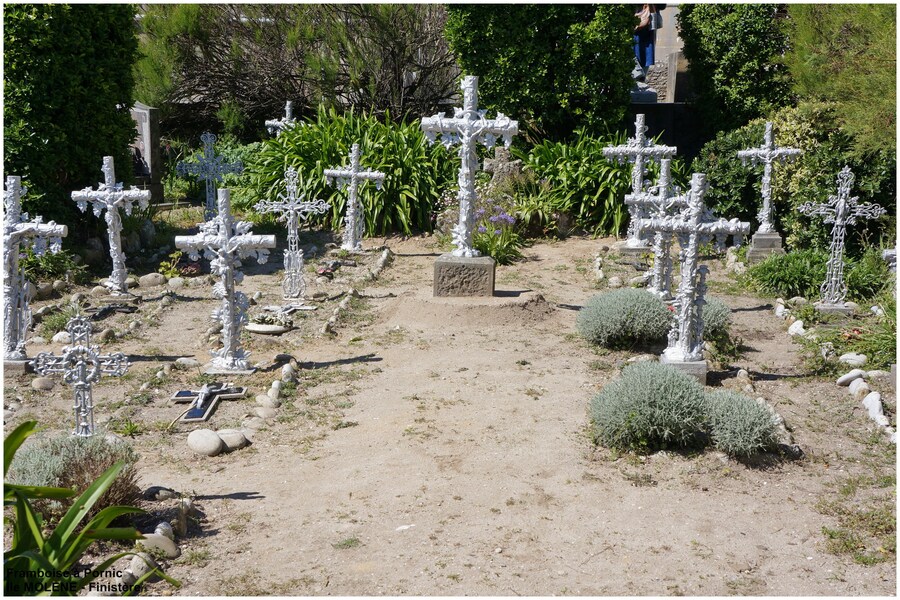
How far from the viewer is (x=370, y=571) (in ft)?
16.3

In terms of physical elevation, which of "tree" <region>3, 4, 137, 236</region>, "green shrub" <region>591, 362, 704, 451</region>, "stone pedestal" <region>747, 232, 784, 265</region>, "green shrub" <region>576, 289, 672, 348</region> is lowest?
"green shrub" <region>591, 362, 704, 451</region>

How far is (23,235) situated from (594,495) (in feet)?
19.4

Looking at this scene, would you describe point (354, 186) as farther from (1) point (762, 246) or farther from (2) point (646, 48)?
(2) point (646, 48)

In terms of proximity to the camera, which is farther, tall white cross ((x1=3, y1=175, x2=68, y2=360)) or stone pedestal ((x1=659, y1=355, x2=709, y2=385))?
tall white cross ((x1=3, y1=175, x2=68, y2=360))

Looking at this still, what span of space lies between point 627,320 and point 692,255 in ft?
4.14

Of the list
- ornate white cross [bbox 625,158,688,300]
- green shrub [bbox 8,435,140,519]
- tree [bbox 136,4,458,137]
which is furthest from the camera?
tree [bbox 136,4,458,137]

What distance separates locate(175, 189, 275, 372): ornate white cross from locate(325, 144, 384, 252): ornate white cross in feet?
16.1

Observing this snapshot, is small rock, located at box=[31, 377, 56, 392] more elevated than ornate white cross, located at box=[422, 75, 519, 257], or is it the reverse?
ornate white cross, located at box=[422, 75, 519, 257]

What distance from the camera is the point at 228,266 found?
841cm

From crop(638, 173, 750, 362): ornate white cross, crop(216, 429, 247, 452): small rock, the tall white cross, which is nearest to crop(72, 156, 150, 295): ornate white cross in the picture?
the tall white cross

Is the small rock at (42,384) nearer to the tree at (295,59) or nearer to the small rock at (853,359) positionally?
the small rock at (853,359)

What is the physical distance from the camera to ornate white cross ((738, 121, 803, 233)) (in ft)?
41.7

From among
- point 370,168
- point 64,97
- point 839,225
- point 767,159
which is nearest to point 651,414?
point 839,225

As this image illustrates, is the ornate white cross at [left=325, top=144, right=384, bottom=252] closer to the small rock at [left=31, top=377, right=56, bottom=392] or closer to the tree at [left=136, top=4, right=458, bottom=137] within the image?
the tree at [left=136, top=4, right=458, bottom=137]
